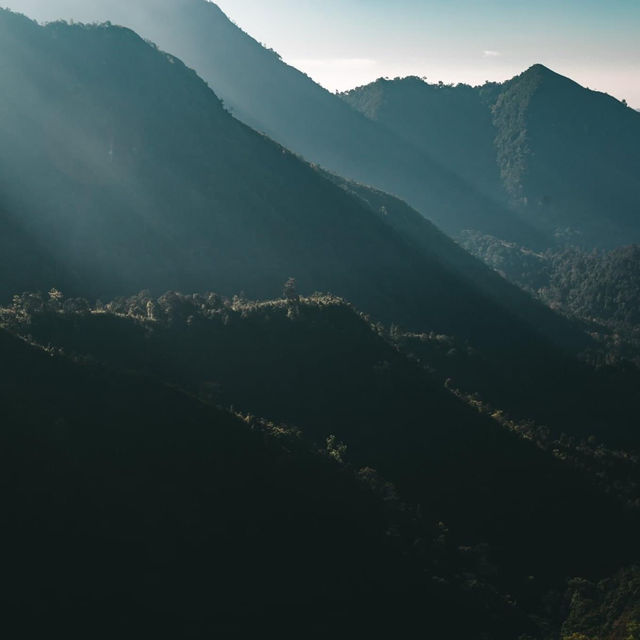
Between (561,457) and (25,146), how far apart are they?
173456 mm

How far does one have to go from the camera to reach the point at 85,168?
598ft

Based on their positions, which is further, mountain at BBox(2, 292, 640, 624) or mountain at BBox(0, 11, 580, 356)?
mountain at BBox(0, 11, 580, 356)

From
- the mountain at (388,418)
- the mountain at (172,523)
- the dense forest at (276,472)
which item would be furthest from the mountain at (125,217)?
the mountain at (172,523)

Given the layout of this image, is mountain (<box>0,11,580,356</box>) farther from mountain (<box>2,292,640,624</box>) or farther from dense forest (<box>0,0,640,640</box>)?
mountain (<box>2,292,640,624</box>)

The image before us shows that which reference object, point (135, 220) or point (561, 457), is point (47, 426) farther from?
point (135, 220)

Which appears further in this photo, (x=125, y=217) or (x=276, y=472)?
(x=125, y=217)

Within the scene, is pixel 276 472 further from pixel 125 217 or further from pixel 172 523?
pixel 125 217

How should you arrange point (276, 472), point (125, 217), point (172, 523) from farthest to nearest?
point (125, 217) → point (276, 472) → point (172, 523)

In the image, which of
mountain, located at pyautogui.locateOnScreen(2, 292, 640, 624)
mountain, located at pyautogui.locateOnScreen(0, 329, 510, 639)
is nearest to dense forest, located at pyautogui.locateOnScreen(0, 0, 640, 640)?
mountain, located at pyautogui.locateOnScreen(0, 329, 510, 639)

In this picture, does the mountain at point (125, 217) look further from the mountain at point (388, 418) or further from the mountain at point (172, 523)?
the mountain at point (172, 523)

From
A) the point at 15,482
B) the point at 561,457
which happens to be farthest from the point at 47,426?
the point at 561,457

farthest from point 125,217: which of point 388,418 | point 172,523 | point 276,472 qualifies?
point 172,523

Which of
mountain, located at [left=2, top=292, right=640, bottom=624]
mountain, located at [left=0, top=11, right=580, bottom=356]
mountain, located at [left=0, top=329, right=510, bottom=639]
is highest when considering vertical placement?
mountain, located at [left=0, top=11, right=580, bottom=356]

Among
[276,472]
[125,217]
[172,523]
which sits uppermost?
[125,217]
